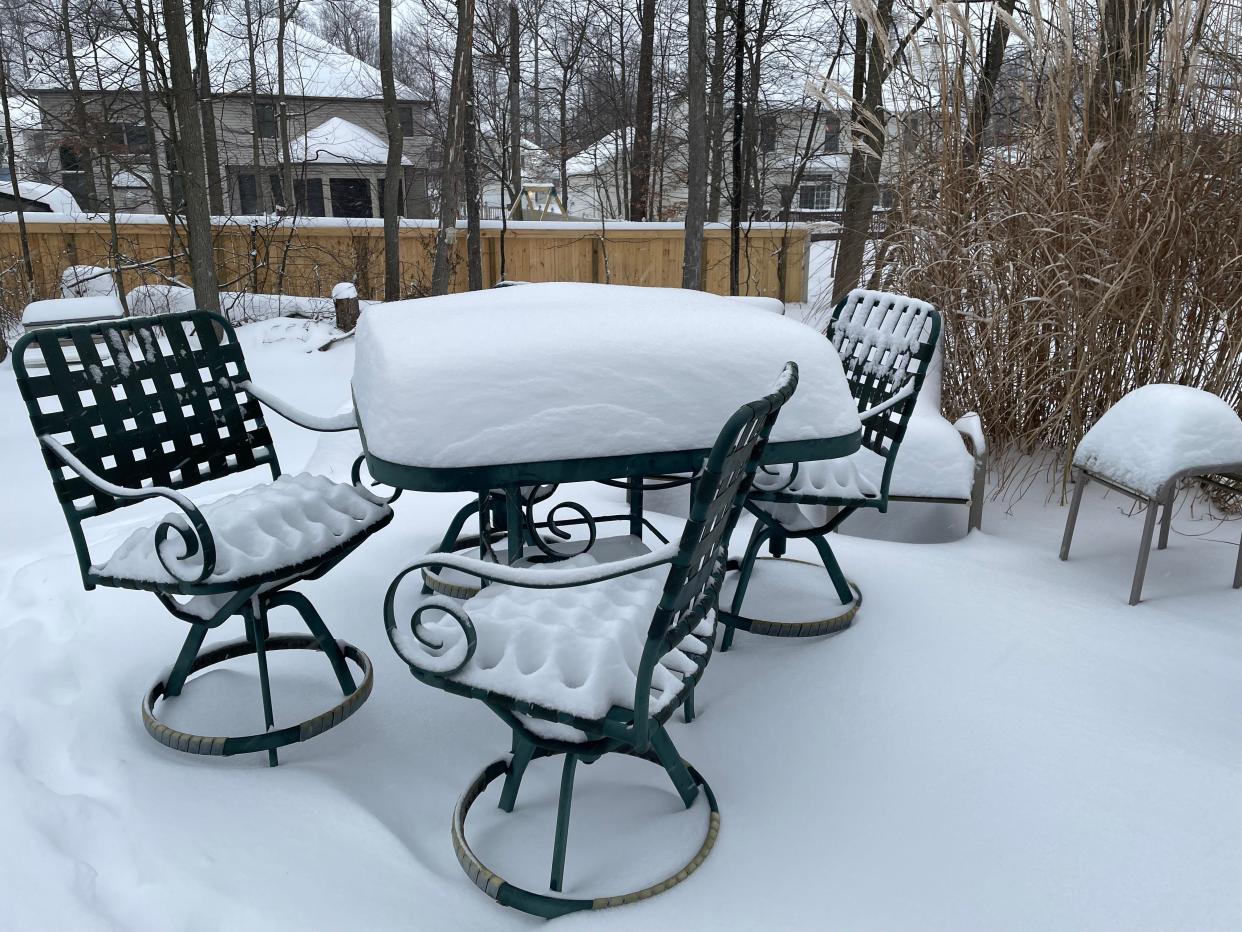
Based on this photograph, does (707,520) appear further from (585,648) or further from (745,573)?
(745,573)

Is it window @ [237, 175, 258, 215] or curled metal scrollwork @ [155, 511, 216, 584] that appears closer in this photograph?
curled metal scrollwork @ [155, 511, 216, 584]

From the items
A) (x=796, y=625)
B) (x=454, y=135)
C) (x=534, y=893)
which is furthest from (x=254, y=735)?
(x=454, y=135)

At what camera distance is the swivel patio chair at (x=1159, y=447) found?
2.33 m

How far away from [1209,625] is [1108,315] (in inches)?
46.6

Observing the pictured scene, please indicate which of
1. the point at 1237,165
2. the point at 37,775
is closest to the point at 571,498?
the point at 37,775

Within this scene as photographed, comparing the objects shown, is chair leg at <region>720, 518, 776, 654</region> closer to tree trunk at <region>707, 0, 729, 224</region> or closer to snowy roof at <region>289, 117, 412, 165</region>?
tree trunk at <region>707, 0, 729, 224</region>

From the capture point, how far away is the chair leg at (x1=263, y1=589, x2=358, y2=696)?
69.5 inches

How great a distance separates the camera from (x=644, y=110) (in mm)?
10312

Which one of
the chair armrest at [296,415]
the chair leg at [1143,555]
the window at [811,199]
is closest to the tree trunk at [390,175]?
the chair armrest at [296,415]

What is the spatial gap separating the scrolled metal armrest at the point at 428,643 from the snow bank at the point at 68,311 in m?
5.32

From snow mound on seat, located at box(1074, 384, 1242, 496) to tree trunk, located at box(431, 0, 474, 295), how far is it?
604 cm

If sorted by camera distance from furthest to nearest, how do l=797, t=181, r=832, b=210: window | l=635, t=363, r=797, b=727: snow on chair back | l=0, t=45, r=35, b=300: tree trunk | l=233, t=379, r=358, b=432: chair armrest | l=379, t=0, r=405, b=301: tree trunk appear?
l=797, t=181, r=832, b=210: window < l=379, t=0, r=405, b=301: tree trunk < l=0, t=45, r=35, b=300: tree trunk < l=233, t=379, r=358, b=432: chair armrest < l=635, t=363, r=797, b=727: snow on chair back

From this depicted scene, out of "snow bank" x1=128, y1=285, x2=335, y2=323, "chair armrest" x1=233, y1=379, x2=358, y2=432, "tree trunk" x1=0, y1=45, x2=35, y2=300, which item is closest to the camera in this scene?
"chair armrest" x1=233, y1=379, x2=358, y2=432

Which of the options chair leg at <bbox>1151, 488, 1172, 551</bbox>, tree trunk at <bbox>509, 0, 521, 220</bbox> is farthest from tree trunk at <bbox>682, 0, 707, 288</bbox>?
tree trunk at <bbox>509, 0, 521, 220</bbox>
